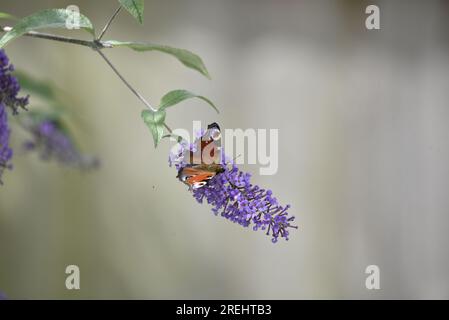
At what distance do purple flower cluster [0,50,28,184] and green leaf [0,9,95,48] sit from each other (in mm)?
80

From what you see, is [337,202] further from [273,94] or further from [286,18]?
[286,18]

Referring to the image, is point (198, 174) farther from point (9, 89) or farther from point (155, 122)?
point (9, 89)

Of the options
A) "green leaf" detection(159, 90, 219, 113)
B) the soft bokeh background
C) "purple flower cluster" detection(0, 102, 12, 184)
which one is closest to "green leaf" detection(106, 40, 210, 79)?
"green leaf" detection(159, 90, 219, 113)

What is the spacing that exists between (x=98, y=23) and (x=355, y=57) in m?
0.94

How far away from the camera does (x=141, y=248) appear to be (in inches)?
83.0

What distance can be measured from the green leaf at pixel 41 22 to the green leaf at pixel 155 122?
13cm

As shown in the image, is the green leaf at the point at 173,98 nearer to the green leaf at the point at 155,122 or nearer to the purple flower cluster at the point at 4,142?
the green leaf at the point at 155,122

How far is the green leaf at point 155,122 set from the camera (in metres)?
0.56

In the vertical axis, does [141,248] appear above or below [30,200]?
below

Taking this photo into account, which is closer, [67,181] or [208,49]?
[208,49]

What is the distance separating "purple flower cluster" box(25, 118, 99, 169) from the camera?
4.04 feet

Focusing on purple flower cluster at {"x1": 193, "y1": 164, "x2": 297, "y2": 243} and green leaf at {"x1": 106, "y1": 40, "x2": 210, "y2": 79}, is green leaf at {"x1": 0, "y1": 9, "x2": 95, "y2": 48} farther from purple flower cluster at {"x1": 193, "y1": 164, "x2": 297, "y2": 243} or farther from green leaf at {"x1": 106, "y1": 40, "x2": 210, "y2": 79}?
purple flower cluster at {"x1": 193, "y1": 164, "x2": 297, "y2": 243}

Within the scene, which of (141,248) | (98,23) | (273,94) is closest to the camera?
(98,23)

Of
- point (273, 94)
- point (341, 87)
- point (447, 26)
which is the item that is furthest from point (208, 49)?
point (447, 26)
